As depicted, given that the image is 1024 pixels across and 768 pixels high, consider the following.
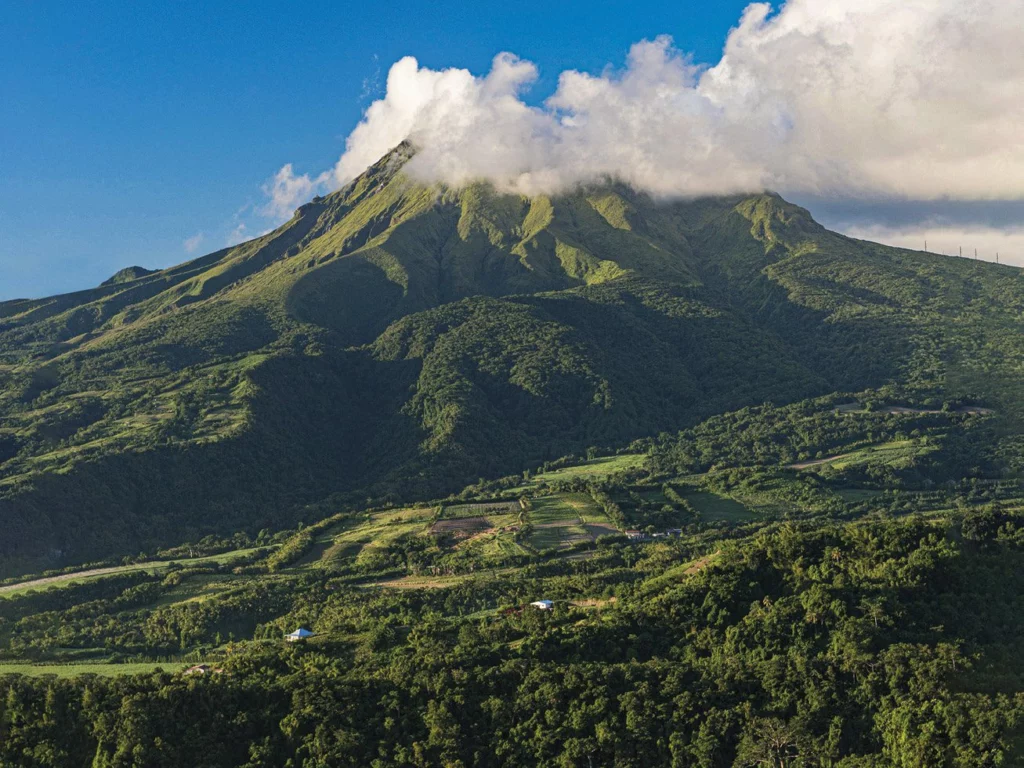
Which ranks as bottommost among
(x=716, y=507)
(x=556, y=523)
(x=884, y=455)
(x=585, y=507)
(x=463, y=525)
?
(x=716, y=507)

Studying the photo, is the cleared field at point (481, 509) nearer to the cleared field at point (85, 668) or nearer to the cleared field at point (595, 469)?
the cleared field at point (595, 469)

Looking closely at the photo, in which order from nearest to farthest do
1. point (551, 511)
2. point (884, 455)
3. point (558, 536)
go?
point (558, 536) < point (551, 511) < point (884, 455)

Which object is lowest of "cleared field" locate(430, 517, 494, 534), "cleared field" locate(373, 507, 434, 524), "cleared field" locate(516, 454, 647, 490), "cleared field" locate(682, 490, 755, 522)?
"cleared field" locate(682, 490, 755, 522)

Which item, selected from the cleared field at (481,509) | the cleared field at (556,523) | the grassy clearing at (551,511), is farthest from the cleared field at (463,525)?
the grassy clearing at (551,511)

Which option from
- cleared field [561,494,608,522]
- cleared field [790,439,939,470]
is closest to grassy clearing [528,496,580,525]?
cleared field [561,494,608,522]

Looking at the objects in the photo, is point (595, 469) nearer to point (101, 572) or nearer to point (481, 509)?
point (481, 509)

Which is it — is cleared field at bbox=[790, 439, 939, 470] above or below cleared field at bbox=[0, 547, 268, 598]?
above

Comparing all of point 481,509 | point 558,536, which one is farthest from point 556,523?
point 481,509

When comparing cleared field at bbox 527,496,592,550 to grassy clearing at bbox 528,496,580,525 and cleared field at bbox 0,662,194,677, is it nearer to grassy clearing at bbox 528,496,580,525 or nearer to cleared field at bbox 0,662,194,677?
grassy clearing at bbox 528,496,580,525

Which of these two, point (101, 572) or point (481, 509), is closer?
point (101, 572)
